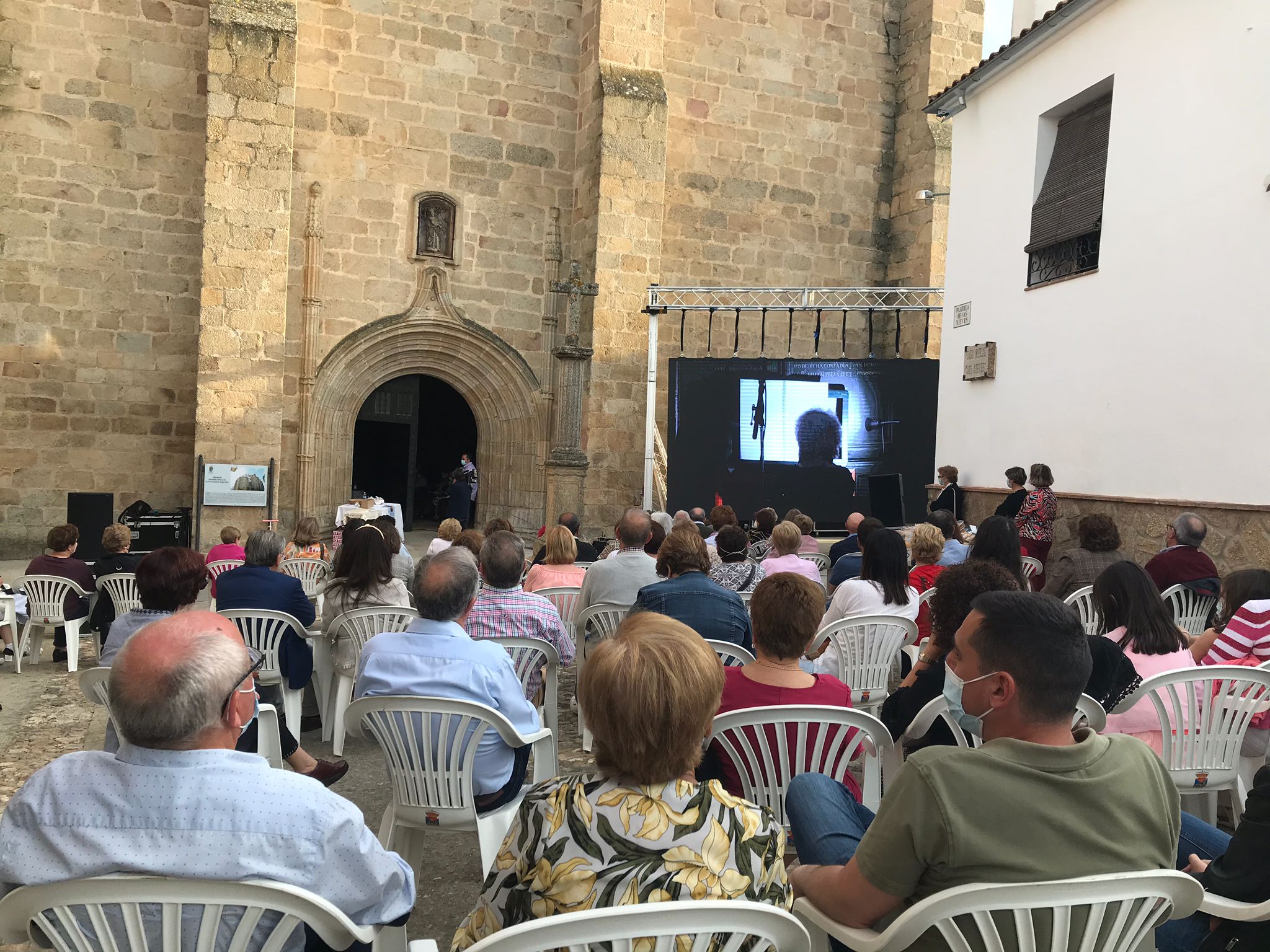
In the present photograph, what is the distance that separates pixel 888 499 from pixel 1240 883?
9229 millimetres

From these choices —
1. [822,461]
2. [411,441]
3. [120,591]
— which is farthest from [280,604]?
[411,441]

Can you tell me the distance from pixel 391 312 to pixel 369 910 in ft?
36.8

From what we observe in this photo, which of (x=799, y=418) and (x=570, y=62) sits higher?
(x=570, y=62)

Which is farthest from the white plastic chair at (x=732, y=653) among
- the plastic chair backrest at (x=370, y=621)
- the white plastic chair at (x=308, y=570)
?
the white plastic chair at (x=308, y=570)

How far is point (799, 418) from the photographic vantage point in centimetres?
1198

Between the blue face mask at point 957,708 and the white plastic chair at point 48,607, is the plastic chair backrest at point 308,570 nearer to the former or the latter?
the white plastic chair at point 48,607

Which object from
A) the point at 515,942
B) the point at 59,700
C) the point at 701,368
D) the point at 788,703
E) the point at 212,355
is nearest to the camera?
the point at 515,942

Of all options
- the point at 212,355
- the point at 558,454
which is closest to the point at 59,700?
the point at 212,355

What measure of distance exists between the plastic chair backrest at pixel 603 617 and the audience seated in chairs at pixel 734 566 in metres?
0.73

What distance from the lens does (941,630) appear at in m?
2.86

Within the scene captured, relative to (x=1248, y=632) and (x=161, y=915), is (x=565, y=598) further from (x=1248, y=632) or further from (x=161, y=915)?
(x=161, y=915)

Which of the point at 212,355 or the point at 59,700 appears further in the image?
the point at 212,355

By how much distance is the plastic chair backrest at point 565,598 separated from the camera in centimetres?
504

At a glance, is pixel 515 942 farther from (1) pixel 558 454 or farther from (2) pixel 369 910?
(1) pixel 558 454
